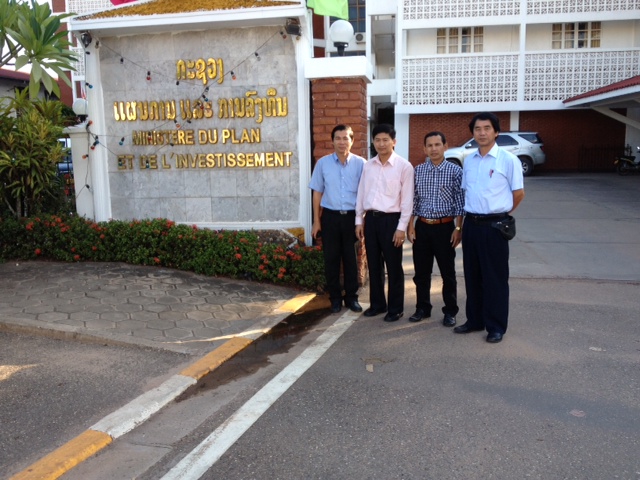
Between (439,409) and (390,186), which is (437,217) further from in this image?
(439,409)

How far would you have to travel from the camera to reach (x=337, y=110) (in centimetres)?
690

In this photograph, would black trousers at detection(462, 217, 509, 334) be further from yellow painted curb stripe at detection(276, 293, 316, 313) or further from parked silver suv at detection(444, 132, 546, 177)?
parked silver suv at detection(444, 132, 546, 177)

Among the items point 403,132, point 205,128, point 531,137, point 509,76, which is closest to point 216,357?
point 205,128

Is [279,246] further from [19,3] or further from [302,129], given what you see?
[19,3]

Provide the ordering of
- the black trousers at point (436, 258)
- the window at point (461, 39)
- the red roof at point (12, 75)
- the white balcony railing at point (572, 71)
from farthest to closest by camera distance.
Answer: the window at point (461, 39) → the white balcony railing at point (572, 71) → the red roof at point (12, 75) → the black trousers at point (436, 258)

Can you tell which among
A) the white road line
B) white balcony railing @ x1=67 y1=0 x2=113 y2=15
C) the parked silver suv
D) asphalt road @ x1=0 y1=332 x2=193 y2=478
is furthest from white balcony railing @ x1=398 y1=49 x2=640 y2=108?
asphalt road @ x1=0 y1=332 x2=193 y2=478

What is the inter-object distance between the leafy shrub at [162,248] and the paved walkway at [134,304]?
0.14 metres

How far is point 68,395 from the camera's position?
4.14 m

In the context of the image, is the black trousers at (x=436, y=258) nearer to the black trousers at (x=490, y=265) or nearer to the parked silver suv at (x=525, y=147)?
the black trousers at (x=490, y=265)

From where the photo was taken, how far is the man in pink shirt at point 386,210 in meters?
5.62

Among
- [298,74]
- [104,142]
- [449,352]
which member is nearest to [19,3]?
[104,142]

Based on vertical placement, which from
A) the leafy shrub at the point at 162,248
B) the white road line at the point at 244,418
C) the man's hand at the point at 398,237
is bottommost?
the white road line at the point at 244,418

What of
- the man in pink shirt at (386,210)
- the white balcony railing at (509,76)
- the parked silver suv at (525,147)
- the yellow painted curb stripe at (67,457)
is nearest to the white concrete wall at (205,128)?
the man in pink shirt at (386,210)

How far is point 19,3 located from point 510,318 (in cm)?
580
